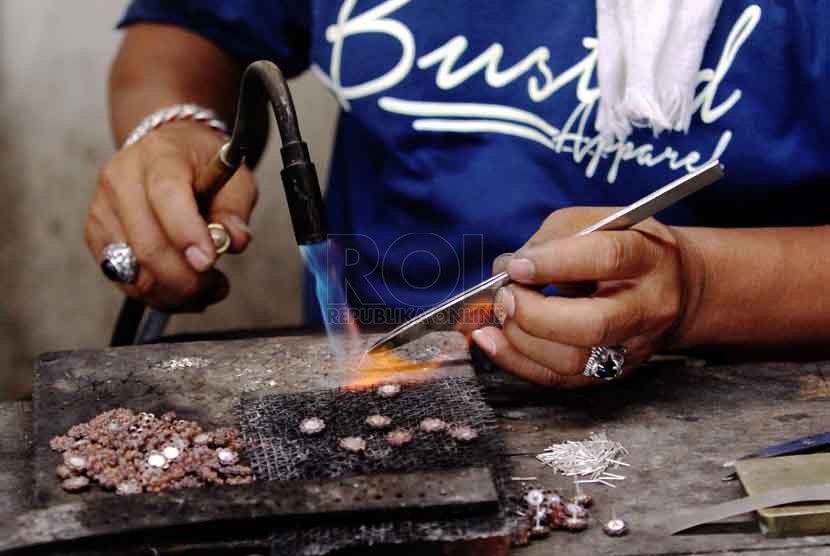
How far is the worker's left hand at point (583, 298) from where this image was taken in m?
1.14

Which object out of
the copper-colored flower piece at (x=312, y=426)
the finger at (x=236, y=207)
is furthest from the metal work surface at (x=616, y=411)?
the finger at (x=236, y=207)

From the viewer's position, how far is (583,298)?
3.87 feet

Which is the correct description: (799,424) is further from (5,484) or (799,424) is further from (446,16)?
(5,484)

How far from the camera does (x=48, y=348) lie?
2.69m

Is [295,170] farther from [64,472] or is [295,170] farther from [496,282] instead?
[64,472]

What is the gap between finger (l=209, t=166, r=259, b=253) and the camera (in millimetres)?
1531

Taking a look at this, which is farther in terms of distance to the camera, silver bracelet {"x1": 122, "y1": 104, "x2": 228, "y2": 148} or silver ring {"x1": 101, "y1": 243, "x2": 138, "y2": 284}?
silver bracelet {"x1": 122, "y1": 104, "x2": 228, "y2": 148}

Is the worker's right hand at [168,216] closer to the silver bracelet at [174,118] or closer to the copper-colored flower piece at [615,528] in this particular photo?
the silver bracelet at [174,118]

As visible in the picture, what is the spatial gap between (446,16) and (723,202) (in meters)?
0.49

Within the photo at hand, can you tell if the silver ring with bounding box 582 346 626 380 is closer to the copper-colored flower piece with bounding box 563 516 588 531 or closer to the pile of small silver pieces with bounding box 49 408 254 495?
the copper-colored flower piece with bounding box 563 516 588 531

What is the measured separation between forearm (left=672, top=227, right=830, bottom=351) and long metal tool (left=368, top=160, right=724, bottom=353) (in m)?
0.15

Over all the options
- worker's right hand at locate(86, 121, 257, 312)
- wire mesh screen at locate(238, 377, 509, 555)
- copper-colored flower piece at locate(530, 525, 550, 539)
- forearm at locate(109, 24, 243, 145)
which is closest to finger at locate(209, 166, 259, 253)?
worker's right hand at locate(86, 121, 257, 312)

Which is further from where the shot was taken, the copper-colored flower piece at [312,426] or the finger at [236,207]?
the finger at [236,207]

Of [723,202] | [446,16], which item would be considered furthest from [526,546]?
[446,16]
